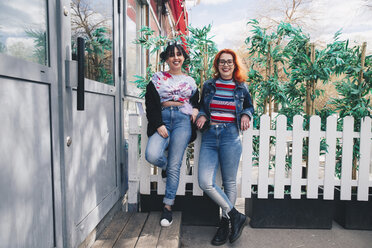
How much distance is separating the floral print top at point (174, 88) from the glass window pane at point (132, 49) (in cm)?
98

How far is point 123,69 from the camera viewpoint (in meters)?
3.14

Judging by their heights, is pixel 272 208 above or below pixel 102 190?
below

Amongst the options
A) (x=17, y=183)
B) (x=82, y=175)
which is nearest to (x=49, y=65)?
(x=17, y=183)

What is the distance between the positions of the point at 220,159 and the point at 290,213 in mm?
1061

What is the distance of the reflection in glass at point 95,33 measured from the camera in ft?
6.82

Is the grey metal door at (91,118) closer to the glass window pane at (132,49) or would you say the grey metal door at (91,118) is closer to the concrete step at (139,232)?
the concrete step at (139,232)

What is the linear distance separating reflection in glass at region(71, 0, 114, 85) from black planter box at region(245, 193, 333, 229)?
2013 millimetres

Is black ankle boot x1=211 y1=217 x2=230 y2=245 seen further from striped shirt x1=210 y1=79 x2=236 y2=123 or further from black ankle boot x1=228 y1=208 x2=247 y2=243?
striped shirt x1=210 y1=79 x2=236 y2=123

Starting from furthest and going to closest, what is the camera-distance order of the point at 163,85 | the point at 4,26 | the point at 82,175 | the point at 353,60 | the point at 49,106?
the point at 353,60
the point at 163,85
the point at 82,175
the point at 49,106
the point at 4,26

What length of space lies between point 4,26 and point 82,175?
1.19 meters

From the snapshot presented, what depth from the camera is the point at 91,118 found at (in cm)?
226

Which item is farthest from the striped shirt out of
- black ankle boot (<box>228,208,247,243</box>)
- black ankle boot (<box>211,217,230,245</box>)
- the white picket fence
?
black ankle boot (<box>211,217,230,245</box>)

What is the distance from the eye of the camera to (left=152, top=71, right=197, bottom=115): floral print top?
8.15ft

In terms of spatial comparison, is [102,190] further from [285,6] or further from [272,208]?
[285,6]
